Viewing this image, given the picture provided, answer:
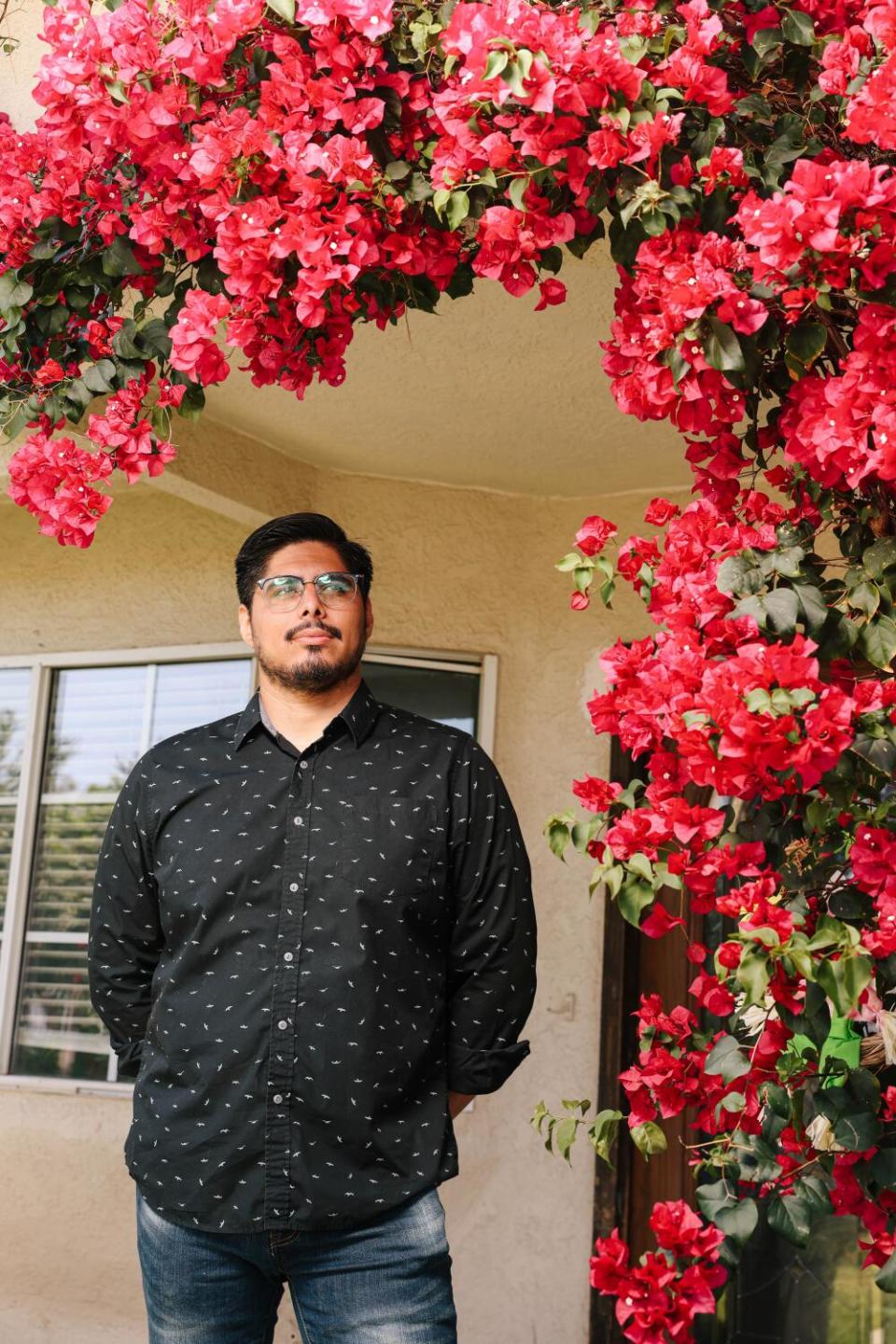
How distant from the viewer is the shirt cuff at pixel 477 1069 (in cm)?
241

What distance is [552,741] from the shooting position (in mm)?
4664

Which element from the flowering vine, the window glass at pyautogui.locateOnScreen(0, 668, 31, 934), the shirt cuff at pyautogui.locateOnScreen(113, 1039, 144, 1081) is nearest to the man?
the shirt cuff at pyautogui.locateOnScreen(113, 1039, 144, 1081)

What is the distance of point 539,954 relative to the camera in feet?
14.9

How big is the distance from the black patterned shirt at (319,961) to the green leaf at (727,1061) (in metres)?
0.52

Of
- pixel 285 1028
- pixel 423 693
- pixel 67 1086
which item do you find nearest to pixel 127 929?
pixel 285 1028

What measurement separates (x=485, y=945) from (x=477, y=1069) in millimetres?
208

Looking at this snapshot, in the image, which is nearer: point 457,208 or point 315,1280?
point 457,208

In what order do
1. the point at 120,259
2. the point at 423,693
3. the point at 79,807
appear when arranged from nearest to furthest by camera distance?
the point at 120,259 → the point at 423,693 → the point at 79,807

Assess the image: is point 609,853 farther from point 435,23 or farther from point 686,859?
point 435,23

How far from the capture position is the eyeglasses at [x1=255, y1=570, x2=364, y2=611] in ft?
8.52

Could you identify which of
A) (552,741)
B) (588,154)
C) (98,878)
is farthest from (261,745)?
(552,741)

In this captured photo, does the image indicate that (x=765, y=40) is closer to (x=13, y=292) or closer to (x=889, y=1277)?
(x=13, y=292)

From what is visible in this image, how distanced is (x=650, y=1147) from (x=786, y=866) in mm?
484

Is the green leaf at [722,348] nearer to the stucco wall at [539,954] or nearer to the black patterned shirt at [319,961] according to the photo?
the black patterned shirt at [319,961]
